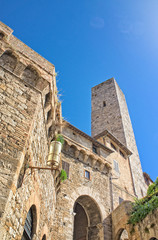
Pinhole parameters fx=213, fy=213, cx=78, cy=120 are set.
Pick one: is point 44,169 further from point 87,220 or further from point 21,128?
point 87,220

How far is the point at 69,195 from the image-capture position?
12.4 m

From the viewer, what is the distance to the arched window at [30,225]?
17.1 ft

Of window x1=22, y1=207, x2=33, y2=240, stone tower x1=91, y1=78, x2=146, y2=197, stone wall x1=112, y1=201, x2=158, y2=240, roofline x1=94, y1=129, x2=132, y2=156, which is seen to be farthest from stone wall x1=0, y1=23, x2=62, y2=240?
stone tower x1=91, y1=78, x2=146, y2=197

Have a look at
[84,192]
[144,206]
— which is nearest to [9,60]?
[144,206]

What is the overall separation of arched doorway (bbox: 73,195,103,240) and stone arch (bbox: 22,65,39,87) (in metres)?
9.58

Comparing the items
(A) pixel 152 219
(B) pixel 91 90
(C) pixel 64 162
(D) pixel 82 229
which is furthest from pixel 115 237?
(B) pixel 91 90

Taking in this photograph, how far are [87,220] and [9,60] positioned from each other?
454 inches

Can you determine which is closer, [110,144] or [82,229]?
[82,229]

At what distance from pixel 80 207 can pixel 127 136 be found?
1212 cm

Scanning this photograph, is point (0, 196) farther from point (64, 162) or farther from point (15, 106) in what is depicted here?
point (64, 162)

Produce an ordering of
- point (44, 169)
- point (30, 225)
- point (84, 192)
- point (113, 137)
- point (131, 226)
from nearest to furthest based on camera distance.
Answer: point (30, 225) → point (44, 169) → point (131, 226) → point (84, 192) → point (113, 137)

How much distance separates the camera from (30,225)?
5641 millimetres

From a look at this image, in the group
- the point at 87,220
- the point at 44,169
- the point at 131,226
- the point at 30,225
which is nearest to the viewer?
the point at 30,225

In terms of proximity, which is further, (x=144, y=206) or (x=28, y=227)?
(x=144, y=206)
